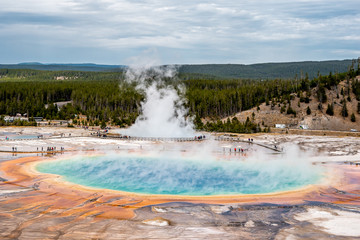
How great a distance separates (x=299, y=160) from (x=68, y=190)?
25.3m

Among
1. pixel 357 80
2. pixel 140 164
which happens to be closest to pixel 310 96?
pixel 357 80

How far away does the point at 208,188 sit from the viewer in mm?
28562

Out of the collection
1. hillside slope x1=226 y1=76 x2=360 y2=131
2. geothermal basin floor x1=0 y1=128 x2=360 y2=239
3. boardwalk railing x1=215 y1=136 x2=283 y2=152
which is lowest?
geothermal basin floor x1=0 y1=128 x2=360 y2=239

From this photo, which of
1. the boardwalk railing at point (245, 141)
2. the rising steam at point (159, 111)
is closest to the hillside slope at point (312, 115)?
the rising steam at point (159, 111)

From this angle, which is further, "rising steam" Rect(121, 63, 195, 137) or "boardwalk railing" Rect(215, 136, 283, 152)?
"rising steam" Rect(121, 63, 195, 137)

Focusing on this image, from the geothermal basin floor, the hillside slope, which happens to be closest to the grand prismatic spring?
the geothermal basin floor

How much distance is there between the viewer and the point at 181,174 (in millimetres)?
33750

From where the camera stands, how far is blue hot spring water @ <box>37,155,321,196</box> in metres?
28.5

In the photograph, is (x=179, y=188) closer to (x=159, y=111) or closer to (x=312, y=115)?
(x=159, y=111)

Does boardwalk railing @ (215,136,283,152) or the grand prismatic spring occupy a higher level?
boardwalk railing @ (215,136,283,152)

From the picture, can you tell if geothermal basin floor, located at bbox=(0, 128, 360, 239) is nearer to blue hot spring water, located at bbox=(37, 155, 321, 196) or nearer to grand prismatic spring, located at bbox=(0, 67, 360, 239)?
grand prismatic spring, located at bbox=(0, 67, 360, 239)

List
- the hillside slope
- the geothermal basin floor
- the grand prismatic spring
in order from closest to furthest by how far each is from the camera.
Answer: the geothermal basin floor, the grand prismatic spring, the hillside slope

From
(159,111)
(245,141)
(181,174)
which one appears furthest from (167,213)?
(159,111)

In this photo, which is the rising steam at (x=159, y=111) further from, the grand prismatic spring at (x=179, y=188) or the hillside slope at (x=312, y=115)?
the hillside slope at (x=312, y=115)
